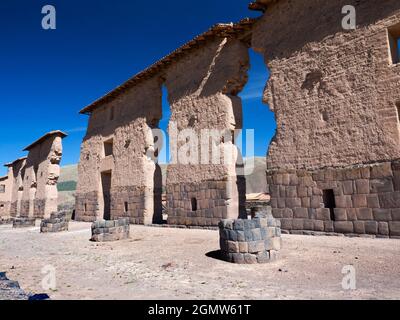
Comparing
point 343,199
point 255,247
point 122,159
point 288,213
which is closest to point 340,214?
point 343,199

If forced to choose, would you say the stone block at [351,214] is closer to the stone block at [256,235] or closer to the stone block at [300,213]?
the stone block at [300,213]

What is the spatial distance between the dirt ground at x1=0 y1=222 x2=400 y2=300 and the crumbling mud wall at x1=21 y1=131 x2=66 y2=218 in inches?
634

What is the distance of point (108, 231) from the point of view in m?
9.12

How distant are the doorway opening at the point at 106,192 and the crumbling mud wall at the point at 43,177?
259 inches

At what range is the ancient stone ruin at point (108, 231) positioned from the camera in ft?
29.7

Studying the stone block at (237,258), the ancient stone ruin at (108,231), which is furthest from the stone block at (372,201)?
the ancient stone ruin at (108,231)

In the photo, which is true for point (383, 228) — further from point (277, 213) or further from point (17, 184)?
point (17, 184)

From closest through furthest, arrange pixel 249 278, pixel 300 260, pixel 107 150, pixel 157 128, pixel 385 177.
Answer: pixel 249 278
pixel 300 260
pixel 385 177
pixel 157 128
pixel 107 150

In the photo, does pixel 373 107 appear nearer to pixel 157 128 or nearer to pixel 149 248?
pixel 149 248

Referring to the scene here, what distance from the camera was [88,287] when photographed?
4.24m

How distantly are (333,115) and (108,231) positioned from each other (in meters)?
7.47

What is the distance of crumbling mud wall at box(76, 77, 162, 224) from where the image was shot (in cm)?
1478

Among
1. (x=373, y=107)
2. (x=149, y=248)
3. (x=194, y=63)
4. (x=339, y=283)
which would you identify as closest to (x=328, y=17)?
(x=373, y=107)
